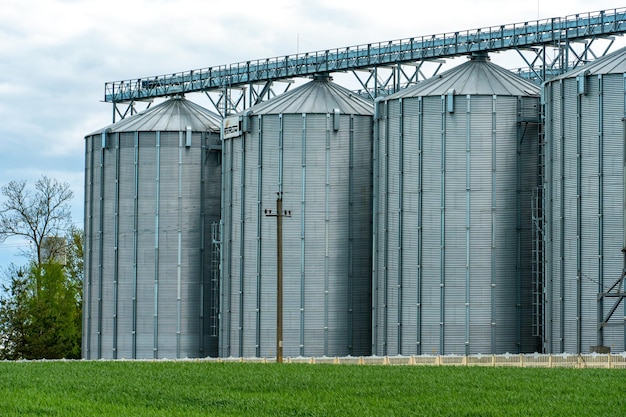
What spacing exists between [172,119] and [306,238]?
18479 millimetres

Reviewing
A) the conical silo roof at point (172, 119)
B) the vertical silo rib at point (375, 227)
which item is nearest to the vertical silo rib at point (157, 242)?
the conical silo roof at point (172, 119)

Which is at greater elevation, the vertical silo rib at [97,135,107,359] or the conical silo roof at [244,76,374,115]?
the conical silo roof at [244,76,374,115]

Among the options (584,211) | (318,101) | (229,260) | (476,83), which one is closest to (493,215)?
(584,211)

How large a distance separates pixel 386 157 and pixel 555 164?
11905mm

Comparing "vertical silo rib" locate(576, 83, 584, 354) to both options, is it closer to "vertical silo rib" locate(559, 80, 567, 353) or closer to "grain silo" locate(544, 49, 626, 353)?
"grain silo" locate(544, 49, 626, 353)

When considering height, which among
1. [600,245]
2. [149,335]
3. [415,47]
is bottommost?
[149,335]

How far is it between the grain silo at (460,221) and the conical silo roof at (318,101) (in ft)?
24.9

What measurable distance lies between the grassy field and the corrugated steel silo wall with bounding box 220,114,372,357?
22.2 meters

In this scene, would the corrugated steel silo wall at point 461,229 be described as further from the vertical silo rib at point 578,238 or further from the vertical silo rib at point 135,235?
the vertical silo rib at point 135,235

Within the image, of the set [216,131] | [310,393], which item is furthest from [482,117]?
[310,393]

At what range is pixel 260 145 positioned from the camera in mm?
92125

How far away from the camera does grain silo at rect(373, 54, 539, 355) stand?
81.9 metres

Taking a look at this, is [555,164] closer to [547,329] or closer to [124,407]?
[547,329]

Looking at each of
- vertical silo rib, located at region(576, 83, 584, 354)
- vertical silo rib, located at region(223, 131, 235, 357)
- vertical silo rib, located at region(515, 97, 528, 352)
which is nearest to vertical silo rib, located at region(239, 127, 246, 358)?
vertical silo rib, located at region(223, 131, 235, 357)
